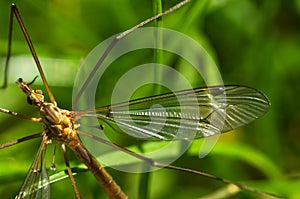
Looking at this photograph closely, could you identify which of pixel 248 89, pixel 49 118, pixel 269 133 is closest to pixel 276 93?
pixel 269 133

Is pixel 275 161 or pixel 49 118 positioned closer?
pixel 49 118

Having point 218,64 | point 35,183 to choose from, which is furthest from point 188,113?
point 218,64

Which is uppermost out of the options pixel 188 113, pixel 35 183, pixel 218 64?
pixel 218 64

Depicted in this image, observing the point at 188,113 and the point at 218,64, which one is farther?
the point at 218,64

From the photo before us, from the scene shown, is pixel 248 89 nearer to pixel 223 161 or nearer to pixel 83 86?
pixel 83 86

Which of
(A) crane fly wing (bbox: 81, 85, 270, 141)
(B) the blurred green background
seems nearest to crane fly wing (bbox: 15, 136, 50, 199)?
(A) crane fly wing (bbox: 81, 85, 270, 141)

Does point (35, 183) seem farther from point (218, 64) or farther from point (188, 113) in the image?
point (218, 64)
